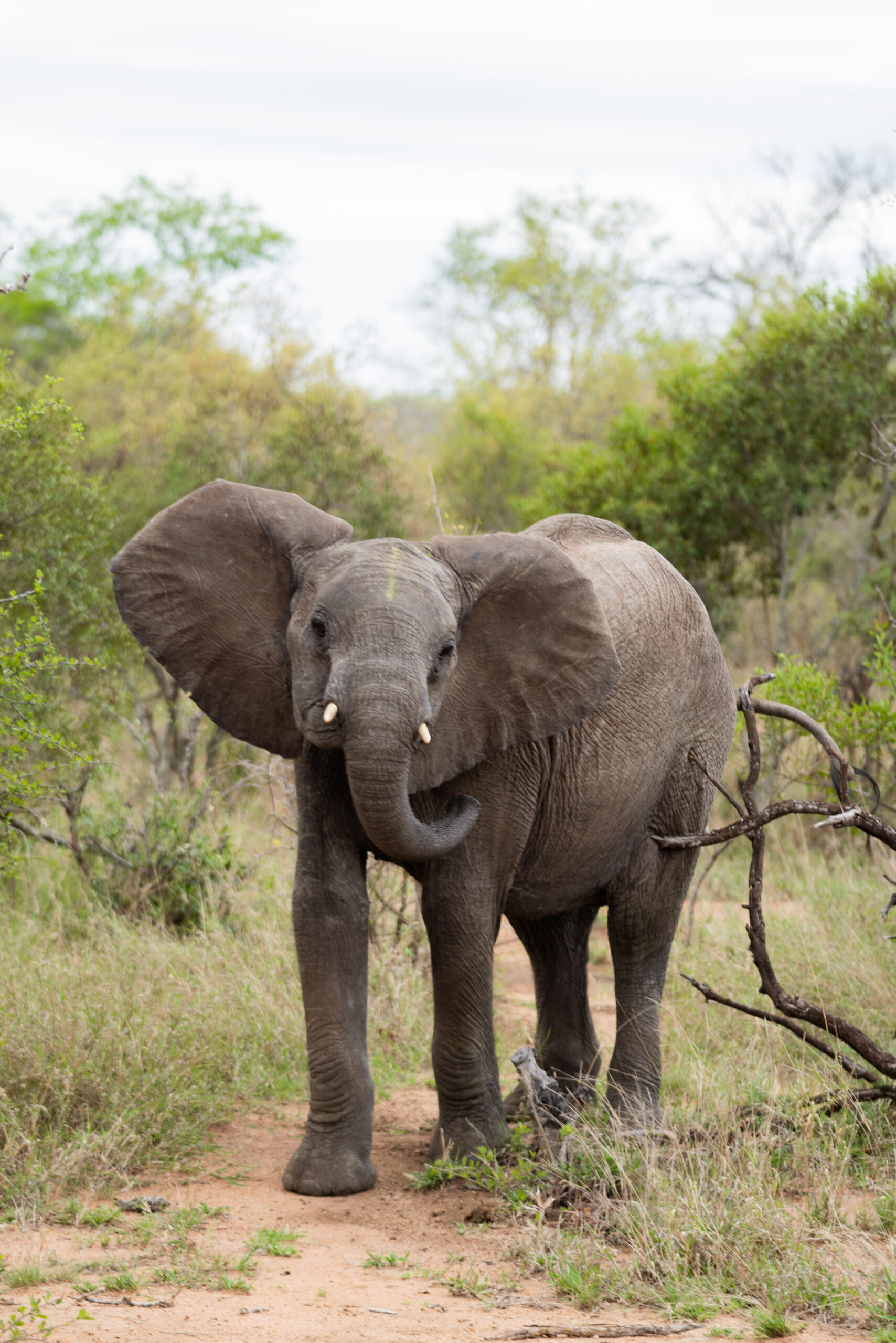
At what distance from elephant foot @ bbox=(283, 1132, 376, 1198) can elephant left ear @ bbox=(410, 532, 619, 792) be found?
1409 mm

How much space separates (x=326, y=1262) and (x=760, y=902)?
76.9 inches

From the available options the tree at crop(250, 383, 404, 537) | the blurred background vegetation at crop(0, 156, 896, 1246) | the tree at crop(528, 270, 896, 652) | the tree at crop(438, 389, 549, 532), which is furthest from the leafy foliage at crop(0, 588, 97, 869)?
the tree at crop(438, 389, 549, 532)

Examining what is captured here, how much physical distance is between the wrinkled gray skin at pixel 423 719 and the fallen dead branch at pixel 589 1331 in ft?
4.29

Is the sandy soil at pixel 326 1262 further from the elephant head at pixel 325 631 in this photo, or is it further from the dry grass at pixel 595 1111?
the elephant head at pixel 325 631

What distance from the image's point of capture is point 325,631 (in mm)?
4562

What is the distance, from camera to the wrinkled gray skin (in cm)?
455

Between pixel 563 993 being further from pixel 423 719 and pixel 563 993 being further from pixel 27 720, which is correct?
pixel 27 720

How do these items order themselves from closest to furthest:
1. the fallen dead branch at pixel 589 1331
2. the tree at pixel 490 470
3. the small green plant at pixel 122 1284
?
the fallen dead branch at pixel 589 1331, the small green plant at pixel 122 1284, the tree at pixel 490 470

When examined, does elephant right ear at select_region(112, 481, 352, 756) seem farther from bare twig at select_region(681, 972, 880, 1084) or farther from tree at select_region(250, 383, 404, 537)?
tree at select_region(250, 383, 404, 537)

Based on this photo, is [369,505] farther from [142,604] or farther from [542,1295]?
[542,1295]

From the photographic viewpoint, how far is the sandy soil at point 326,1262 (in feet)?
12.7

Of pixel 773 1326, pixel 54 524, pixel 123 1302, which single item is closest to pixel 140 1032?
pixel 123 1302

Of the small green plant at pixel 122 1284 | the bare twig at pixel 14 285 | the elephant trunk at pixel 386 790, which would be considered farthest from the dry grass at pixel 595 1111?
the bare twig at pixel 14 285

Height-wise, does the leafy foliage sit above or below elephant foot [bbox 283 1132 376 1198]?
above
